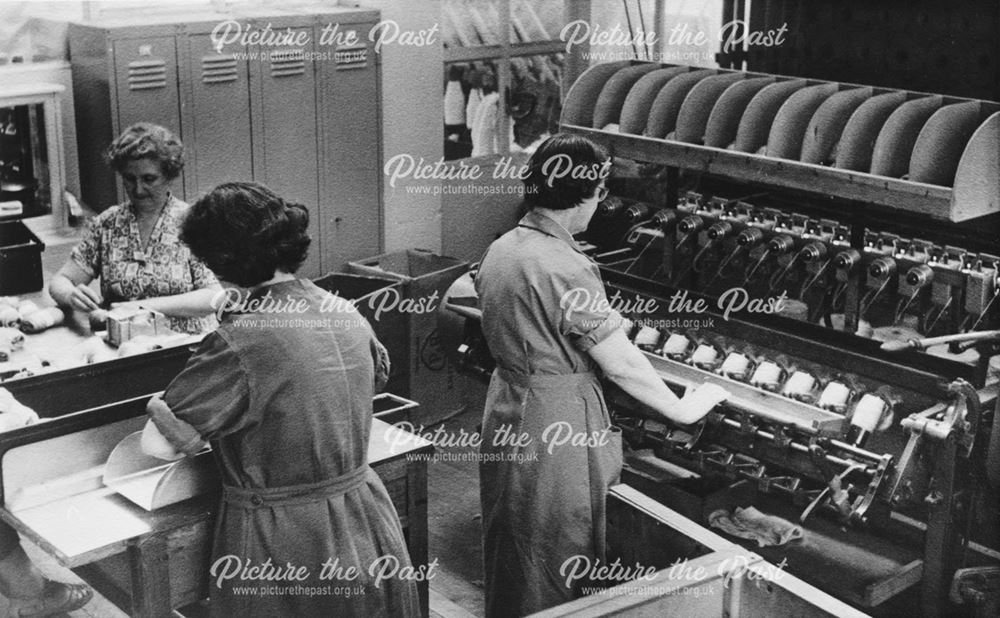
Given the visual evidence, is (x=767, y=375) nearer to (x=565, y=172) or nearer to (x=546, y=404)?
(x=546, y=404)

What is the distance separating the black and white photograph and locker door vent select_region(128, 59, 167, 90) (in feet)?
0.06

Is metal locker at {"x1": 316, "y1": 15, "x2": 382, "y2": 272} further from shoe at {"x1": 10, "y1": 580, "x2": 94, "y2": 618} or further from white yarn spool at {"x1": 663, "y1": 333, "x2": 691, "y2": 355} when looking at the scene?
shoe at {"x1": 10, "y1": 580, "x2": 94, "y2": 618}

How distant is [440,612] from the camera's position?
405 centimetres

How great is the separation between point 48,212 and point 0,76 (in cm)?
62

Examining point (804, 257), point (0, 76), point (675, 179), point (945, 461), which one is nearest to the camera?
point (945, 461)

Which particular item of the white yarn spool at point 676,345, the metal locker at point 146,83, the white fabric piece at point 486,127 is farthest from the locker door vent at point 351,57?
the white yarn spool at point 676,345

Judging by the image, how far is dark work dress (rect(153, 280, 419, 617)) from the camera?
2.54 m

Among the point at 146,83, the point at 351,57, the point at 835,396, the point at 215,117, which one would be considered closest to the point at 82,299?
the point at 146,83

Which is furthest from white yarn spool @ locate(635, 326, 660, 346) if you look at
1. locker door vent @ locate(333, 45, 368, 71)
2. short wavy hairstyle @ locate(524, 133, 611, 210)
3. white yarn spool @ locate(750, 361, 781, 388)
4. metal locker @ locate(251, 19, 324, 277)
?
locker door vent @ locate(333, 45, 368, 71)

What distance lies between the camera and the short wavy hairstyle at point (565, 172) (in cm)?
313

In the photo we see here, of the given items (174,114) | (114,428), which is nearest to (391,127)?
(174,114)

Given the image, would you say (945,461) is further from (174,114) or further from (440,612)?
(174,114)

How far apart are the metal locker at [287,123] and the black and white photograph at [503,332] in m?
0.02

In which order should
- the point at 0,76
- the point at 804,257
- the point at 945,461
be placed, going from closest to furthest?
the point at 945,461
the point at 804,257
the point at 0,76
